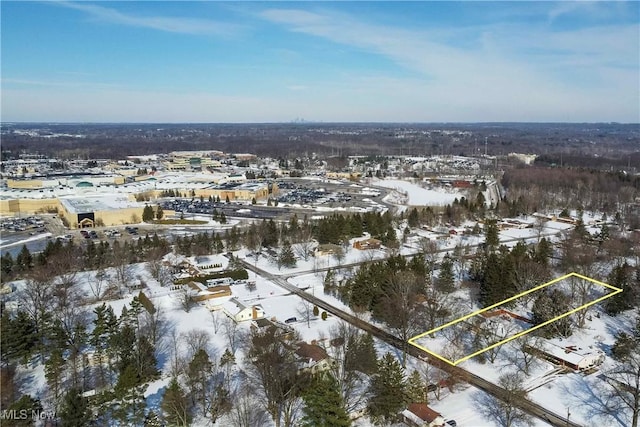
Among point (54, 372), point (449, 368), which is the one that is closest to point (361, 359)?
point (449, 368)

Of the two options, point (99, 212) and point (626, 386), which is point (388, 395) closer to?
point (626, 386)

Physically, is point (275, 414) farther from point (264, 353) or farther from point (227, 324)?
point (227, 324)

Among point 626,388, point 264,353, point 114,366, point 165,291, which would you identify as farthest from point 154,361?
point 626,388

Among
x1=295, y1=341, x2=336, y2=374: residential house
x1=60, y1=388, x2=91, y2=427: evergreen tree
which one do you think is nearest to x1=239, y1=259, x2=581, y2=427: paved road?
x1=295, y1=341, x2=336, y2=374: residential house

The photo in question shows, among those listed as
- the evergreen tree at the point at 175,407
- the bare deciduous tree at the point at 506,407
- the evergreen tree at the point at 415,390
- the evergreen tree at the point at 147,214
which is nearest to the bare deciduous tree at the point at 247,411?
the evergreen tree at the point at 175,407

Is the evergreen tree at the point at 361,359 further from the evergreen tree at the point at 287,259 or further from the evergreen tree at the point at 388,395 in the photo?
the evergreen tree at the point at 287,259

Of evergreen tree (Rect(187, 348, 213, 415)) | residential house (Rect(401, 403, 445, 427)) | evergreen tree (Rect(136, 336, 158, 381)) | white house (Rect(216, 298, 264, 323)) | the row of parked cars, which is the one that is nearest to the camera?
residential house (Rect(401, 403, 445, 427))

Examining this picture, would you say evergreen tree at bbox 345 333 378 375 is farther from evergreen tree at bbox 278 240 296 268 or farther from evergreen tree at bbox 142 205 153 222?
evergreen tree at bbox 142 205 153 222

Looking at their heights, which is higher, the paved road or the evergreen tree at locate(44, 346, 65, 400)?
the evergreen tree at locate(44, 346, 65, 400)
